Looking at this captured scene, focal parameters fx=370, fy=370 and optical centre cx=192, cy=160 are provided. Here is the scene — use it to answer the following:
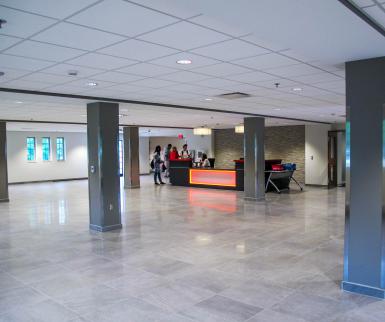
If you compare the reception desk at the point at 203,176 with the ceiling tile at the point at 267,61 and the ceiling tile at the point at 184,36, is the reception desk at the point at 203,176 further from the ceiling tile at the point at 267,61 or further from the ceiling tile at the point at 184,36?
the ceiling tile at the point at 184,36

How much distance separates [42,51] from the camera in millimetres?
3697

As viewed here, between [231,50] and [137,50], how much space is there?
0.95m

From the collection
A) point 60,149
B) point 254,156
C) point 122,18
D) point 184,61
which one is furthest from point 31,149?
point 122,18

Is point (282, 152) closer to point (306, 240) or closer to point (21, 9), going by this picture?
point (306, 240)

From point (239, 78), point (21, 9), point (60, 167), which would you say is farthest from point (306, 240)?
point (60, 167)

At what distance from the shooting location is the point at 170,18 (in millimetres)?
2828

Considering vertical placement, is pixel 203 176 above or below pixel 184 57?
below

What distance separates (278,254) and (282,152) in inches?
486

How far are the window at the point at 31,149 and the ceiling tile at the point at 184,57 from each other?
15873mm

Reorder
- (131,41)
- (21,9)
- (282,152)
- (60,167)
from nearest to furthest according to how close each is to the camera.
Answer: (21,9) < (131,41) < (282,152) < (60,167)

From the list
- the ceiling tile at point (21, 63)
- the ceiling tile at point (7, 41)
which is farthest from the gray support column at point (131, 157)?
the ceiling tile at point (7, 41)

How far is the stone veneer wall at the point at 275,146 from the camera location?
664 inches

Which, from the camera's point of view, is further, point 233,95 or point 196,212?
point 196,212

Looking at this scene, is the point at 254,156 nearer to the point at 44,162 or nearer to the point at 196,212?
the point at 196,212
